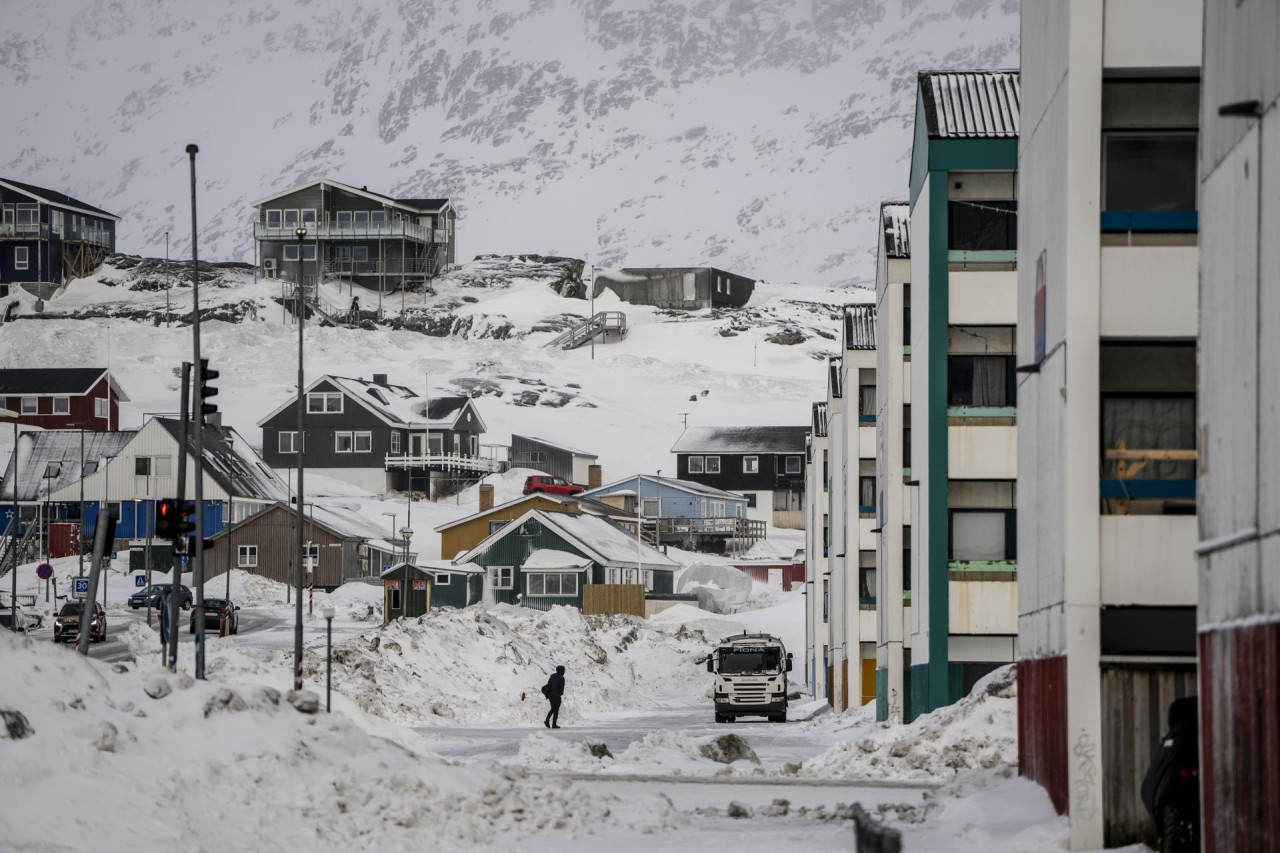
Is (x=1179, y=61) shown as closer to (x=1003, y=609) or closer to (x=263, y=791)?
(x=263, y=791)

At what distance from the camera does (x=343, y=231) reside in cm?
16962

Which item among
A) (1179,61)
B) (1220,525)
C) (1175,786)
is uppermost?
(1179,61)

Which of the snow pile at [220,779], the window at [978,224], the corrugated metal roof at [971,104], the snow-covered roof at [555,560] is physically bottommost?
the snow-covered roof at [555,560]

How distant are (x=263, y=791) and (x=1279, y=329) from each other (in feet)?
37.0

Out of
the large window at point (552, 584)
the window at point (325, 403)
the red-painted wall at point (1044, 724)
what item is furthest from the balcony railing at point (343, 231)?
the red-painted wall at point (1044, 724)

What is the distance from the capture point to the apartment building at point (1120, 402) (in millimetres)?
18734

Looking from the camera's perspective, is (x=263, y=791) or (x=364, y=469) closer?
(x=263, y=791)

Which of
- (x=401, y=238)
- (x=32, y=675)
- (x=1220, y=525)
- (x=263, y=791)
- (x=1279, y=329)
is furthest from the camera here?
(x=401, y=238)

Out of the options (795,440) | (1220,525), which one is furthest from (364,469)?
(1220,525)

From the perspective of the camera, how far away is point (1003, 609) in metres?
35.3

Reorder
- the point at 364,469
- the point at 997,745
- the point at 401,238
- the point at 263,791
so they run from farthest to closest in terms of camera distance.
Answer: the point at 401,238, the point at 364,469, the point at 997,745, the point at 263,791

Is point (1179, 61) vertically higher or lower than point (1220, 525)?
higher

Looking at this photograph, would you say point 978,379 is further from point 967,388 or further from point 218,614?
point 218,614

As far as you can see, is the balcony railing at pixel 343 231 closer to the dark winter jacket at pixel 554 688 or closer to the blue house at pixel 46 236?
the blue house at pixel 46 236
